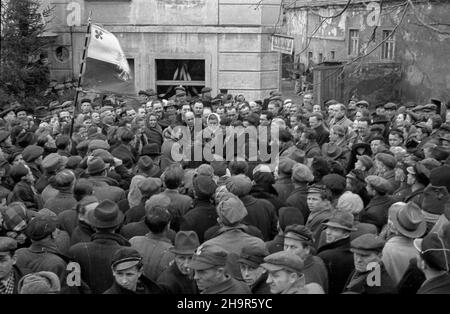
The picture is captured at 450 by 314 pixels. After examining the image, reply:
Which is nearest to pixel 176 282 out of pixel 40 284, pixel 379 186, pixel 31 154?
pixel 40 284

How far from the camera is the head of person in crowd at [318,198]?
699 cm

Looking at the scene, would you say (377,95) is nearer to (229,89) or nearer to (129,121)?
(229,89)

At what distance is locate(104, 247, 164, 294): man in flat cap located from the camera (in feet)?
16.3

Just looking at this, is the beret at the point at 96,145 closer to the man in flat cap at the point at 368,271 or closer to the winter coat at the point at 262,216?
the winter coat at the point at 262,216

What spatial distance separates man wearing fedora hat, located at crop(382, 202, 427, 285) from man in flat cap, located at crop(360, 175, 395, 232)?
1053 millimetres

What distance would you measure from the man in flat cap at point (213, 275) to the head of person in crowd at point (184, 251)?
0.40 m

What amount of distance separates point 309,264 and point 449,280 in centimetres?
108

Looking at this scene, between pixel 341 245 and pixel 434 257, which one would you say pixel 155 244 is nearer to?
pixel 341 245

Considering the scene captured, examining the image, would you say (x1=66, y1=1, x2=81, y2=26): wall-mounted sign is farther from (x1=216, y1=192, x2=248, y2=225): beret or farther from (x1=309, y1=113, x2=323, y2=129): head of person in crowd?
(x1=216, y1=192, x2=248, y2=225): beret

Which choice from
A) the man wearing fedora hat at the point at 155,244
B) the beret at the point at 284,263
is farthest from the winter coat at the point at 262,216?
the beret at the point at 284,263

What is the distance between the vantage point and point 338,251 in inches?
226

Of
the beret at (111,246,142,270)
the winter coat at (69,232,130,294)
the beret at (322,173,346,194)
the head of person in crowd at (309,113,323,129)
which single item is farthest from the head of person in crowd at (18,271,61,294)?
the head of person in crowd at (309,113,323,129)

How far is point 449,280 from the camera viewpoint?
4.79m
